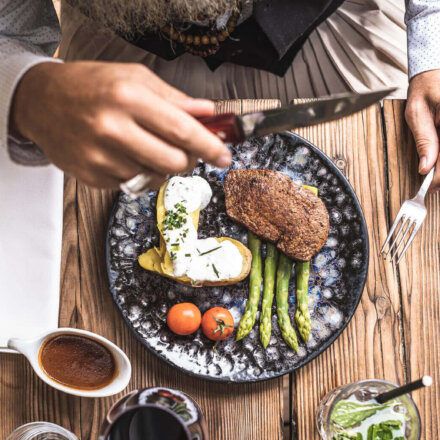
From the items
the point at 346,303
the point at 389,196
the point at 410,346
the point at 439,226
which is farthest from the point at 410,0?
the point at 410,346

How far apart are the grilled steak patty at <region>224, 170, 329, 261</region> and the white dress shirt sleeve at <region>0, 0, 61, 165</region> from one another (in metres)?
0.63

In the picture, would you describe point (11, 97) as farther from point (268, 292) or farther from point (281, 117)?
point (268, 292)

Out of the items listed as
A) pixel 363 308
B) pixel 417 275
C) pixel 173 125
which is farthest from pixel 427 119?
pixel 173 125

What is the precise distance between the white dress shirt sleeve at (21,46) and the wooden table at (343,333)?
455 mm

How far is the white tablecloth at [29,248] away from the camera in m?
1.38

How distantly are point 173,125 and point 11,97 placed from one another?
0.38 m

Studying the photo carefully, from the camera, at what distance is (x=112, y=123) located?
755mm

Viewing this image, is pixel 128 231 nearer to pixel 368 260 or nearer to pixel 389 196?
pixel 368 260

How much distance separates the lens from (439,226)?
4.74ft

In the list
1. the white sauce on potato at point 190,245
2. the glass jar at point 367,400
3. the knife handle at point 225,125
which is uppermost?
the knife handle at point 225,125

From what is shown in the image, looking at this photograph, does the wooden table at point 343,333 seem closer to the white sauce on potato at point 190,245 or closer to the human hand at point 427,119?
the human hand at point 427,119

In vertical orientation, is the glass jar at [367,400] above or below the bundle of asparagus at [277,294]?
below

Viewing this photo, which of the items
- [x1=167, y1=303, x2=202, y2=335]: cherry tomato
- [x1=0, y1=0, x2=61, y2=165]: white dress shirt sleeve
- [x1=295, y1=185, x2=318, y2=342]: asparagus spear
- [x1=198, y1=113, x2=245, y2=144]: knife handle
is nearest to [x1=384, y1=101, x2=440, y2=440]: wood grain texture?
[x1=295, y1=185, x2=318, y2=342]: asparagus spear

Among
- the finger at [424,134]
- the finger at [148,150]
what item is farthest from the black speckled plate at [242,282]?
the finger at [148,150]
